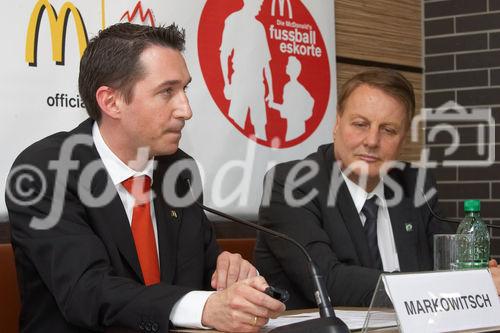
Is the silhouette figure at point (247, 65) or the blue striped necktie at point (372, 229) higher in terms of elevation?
the silhouette figure at point (247, 65)

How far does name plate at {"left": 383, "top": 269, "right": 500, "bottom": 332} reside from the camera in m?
1.73

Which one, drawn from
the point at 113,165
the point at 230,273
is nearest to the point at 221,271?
the point at 230,273

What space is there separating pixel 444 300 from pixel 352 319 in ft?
0.68

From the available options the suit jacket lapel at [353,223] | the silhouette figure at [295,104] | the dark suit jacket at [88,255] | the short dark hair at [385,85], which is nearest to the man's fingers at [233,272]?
the dark suit jacket at [88,255]

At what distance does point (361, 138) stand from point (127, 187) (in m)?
0.84

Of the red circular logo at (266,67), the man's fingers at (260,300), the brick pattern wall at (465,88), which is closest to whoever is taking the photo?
the man's fingers at (260,300)

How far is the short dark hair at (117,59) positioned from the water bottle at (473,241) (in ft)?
3.26

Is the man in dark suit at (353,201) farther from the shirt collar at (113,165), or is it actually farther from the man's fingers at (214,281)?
the shirt collar at (113,165)

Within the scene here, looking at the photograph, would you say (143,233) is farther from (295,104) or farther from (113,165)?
(295,104)

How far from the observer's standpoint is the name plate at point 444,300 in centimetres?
173

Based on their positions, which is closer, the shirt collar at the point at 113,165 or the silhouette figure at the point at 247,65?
the shirt collar at the point at 113,165

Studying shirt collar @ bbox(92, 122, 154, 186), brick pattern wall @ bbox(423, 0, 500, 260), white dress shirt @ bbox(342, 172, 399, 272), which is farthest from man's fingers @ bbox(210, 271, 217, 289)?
brick pattern wall @ bbox(423, 0, 500, 260)

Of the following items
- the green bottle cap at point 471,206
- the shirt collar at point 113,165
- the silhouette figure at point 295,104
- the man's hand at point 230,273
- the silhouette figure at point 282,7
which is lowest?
the man's hand at point 230,273

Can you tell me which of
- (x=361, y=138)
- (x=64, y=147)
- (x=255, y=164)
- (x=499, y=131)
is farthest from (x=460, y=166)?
(x=64, y=147)
